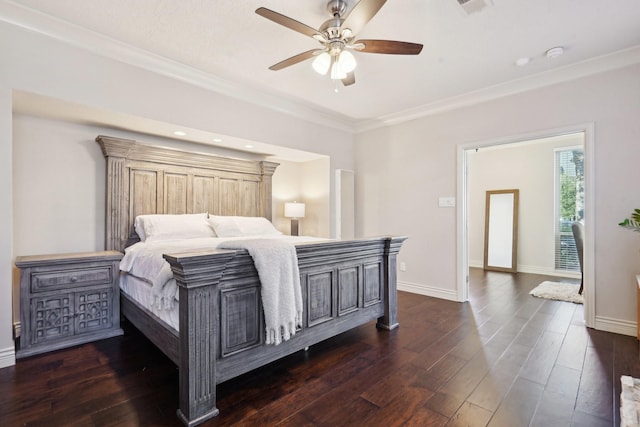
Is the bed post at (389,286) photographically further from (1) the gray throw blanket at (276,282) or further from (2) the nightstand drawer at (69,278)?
(2) the nightstand drawer at (69,278)

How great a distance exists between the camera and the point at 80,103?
258 cm

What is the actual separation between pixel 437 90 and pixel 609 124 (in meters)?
1.68

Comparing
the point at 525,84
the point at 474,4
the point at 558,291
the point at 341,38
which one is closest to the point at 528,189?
the point at 558,291

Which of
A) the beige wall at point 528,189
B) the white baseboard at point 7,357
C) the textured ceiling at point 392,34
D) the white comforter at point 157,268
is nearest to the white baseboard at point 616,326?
the textured ceiling at point 392,34

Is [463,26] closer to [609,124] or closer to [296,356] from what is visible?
[609,124]

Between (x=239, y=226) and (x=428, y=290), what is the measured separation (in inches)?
107

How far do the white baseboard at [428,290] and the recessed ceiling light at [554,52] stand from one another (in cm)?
278

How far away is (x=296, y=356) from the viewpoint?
2.39 meters

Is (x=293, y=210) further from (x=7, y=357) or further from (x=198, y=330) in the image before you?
(x=7, y=357)

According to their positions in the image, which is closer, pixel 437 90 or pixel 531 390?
pixel 531 390

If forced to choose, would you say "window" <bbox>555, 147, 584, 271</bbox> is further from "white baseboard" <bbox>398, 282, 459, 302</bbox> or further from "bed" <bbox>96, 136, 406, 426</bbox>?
"bed" <bbox>96, 136, 406, 426</bbox>

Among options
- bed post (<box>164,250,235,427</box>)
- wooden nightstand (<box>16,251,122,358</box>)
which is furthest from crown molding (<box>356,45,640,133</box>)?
wooden nightstand (<box>16,251,122,358</box>)

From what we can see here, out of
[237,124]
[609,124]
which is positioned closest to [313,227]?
[237,124]

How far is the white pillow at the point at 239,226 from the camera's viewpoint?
363 centimetres
